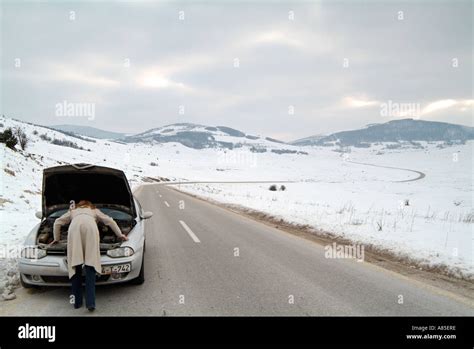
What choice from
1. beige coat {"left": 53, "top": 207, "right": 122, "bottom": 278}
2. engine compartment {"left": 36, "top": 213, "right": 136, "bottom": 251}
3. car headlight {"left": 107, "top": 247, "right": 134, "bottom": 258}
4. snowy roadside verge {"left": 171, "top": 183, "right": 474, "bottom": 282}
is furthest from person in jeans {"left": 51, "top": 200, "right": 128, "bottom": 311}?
snowy roadside verge {"left": 171, "top": 183, "right": 474, "bottom": 282}

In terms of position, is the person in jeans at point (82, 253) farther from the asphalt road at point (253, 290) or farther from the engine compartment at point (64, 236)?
the engine compartment at point (64, 236)

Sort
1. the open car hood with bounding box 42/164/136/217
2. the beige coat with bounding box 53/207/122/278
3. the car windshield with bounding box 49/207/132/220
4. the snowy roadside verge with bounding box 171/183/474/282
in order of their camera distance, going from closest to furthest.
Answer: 1. the beige coat with bounding box 53/207/122/278
2. the open car hood with bounding box 42/164/136/217
3. the car windshield with bounding box 49/207/132/220
4. the snowy roadside verge with bounding box 171/183/474/282

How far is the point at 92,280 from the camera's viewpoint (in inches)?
179

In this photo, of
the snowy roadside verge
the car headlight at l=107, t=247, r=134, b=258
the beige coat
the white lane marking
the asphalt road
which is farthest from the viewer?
the white lane marking

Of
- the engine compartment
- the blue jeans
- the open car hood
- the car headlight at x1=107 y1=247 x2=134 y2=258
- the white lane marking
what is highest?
the open car hood

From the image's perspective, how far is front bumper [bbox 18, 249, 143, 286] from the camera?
187 inches

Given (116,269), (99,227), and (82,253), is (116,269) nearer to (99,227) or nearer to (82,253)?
(82,253)

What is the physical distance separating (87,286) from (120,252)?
0.68m

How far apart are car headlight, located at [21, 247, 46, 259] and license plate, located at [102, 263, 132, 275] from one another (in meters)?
0.90

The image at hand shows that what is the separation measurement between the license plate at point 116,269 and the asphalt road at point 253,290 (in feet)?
1.35

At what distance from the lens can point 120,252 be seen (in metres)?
5.05

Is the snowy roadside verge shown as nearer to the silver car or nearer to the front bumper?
the silver car
